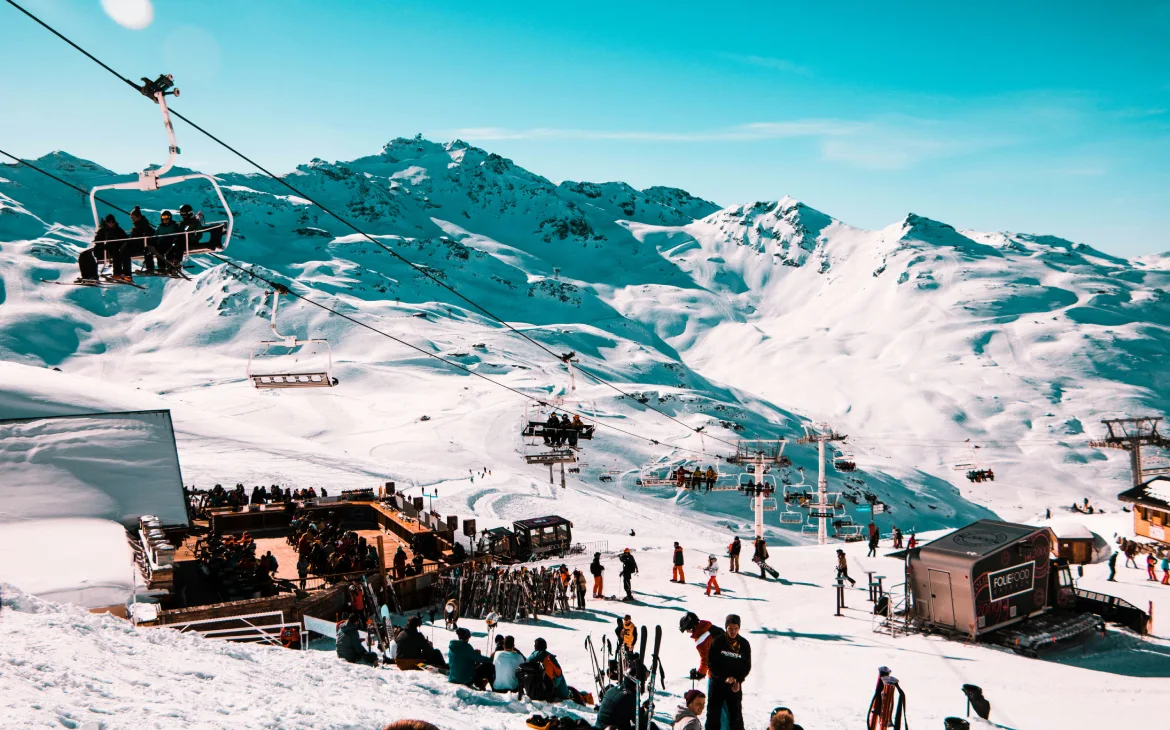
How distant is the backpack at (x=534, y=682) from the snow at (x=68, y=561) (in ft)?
29.7

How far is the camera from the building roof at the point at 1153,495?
35969mm

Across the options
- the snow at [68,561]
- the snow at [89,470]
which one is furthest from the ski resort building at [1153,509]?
the snow at [68,561]

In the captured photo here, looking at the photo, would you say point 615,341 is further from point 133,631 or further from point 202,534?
point 133,631

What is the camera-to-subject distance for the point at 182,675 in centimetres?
879

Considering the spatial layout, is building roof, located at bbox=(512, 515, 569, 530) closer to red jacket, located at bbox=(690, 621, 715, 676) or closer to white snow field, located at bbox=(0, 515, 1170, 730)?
white snow field, located at bbox=(0, 515, 1170, 730)

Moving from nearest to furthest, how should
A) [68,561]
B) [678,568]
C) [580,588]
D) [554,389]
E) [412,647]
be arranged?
[412,647] < [68,561] < [580,588] < [678,568] < [554,389]

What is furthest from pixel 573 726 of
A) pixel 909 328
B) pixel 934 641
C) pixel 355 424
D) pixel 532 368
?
pixel 909 328

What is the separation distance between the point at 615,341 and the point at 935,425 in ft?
236

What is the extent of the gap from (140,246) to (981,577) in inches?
671

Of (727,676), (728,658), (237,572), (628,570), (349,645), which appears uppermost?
(728,658)

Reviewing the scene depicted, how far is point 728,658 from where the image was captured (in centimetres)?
903

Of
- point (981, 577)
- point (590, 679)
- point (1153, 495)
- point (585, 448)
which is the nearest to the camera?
point (590, 679)

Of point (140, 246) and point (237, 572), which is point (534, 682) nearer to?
point (140, 246)

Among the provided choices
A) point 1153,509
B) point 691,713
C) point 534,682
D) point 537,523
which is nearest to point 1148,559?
point 1153,509
